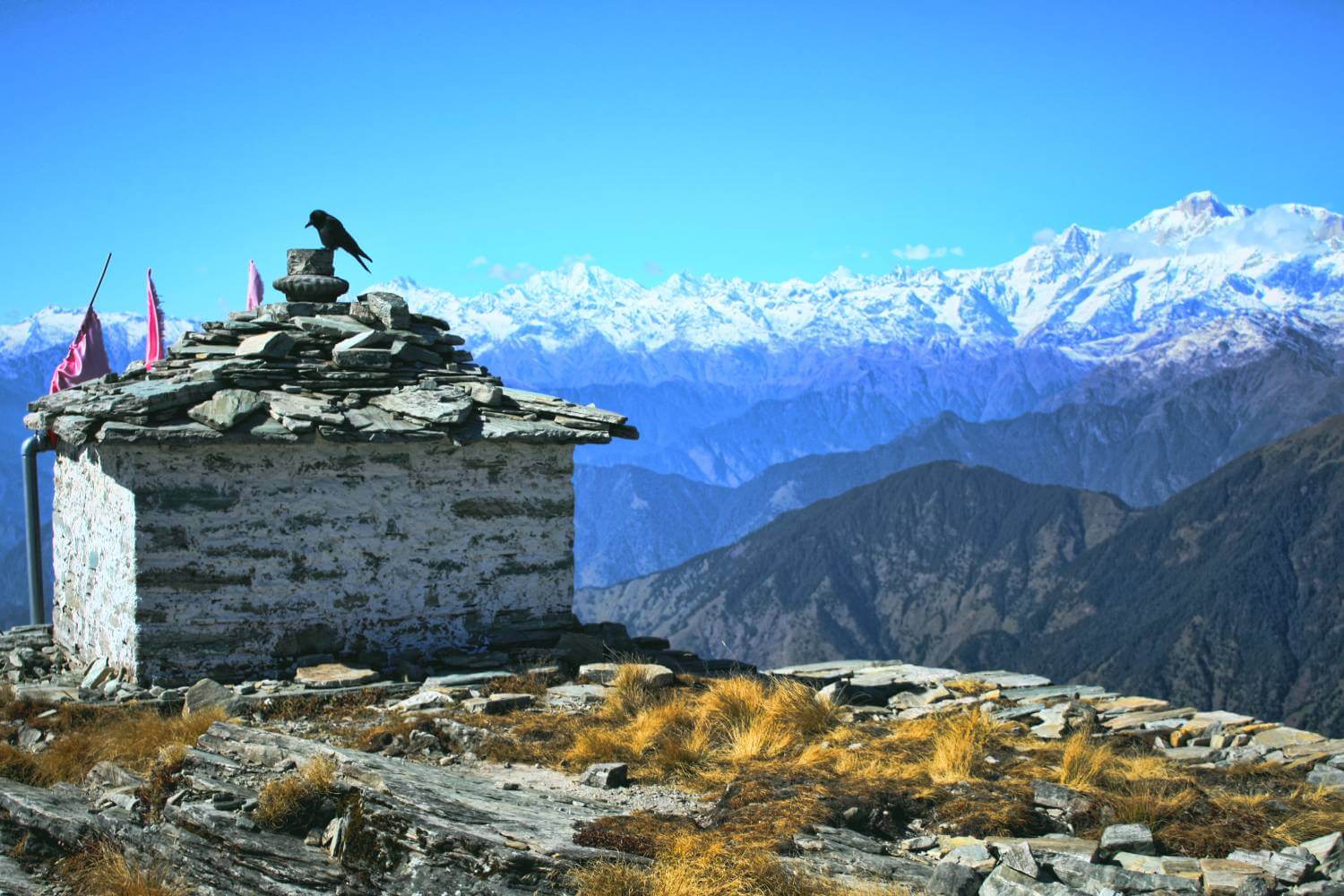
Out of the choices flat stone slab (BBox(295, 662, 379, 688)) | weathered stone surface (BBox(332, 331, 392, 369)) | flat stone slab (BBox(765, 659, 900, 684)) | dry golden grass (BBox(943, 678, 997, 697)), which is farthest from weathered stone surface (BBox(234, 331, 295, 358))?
dry golden grass (BBox(943, 678, 997, 697))

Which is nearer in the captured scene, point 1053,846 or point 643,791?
point 1053,846

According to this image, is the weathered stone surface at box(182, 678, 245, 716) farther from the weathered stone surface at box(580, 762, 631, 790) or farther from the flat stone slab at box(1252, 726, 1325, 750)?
the flat stone slab at box(1252, 726, 1325, 750)

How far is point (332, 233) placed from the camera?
47.7 feet

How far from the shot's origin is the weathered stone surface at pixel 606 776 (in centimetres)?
843

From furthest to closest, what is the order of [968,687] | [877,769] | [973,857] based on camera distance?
[968,687] < [877,769] < [973,857]

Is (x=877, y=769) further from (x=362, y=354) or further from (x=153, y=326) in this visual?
(x=153, y=326)

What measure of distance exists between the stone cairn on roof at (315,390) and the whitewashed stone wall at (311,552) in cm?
27

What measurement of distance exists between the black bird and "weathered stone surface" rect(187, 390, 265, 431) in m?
3.31

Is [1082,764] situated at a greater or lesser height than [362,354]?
lesser

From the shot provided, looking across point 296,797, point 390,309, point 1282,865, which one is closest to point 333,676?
point 296,797

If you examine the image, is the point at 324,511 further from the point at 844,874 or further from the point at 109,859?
the point at 844,874

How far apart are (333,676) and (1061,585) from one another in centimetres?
12146

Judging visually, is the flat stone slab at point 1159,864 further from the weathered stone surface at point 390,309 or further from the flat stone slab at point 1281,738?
the weathered stone surface at point 390,309

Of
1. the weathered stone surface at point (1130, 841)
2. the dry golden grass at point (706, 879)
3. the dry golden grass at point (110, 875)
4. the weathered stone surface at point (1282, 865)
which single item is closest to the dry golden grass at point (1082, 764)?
the weathered stone surface at point (1130, 841)
